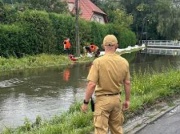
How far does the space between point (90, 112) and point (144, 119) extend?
51.0 inches

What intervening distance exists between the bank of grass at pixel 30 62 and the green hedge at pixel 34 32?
4.39 feet

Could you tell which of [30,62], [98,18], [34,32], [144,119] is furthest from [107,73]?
[98,18]

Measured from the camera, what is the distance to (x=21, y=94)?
49.1 ft

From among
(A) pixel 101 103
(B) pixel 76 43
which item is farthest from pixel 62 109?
(B) pixel 76 43

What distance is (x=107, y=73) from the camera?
6094 mm

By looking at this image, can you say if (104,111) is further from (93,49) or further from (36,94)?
(93,49)

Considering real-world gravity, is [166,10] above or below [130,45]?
above

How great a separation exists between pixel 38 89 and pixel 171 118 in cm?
777

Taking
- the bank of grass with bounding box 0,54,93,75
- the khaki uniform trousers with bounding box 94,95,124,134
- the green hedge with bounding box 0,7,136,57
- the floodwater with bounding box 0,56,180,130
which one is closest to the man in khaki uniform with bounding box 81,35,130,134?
the khaki uniform trousers with bounding box 94,95,124,134

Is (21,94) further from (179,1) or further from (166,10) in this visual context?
(179,1)

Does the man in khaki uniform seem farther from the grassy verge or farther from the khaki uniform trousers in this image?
the grassy verge

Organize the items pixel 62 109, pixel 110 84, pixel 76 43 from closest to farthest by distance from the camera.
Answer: pixel 110 84
pixel 62 109
pixel 76 43

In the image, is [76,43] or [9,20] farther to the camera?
[76,43]

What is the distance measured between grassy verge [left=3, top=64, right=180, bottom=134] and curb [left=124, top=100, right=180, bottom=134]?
0.26m
